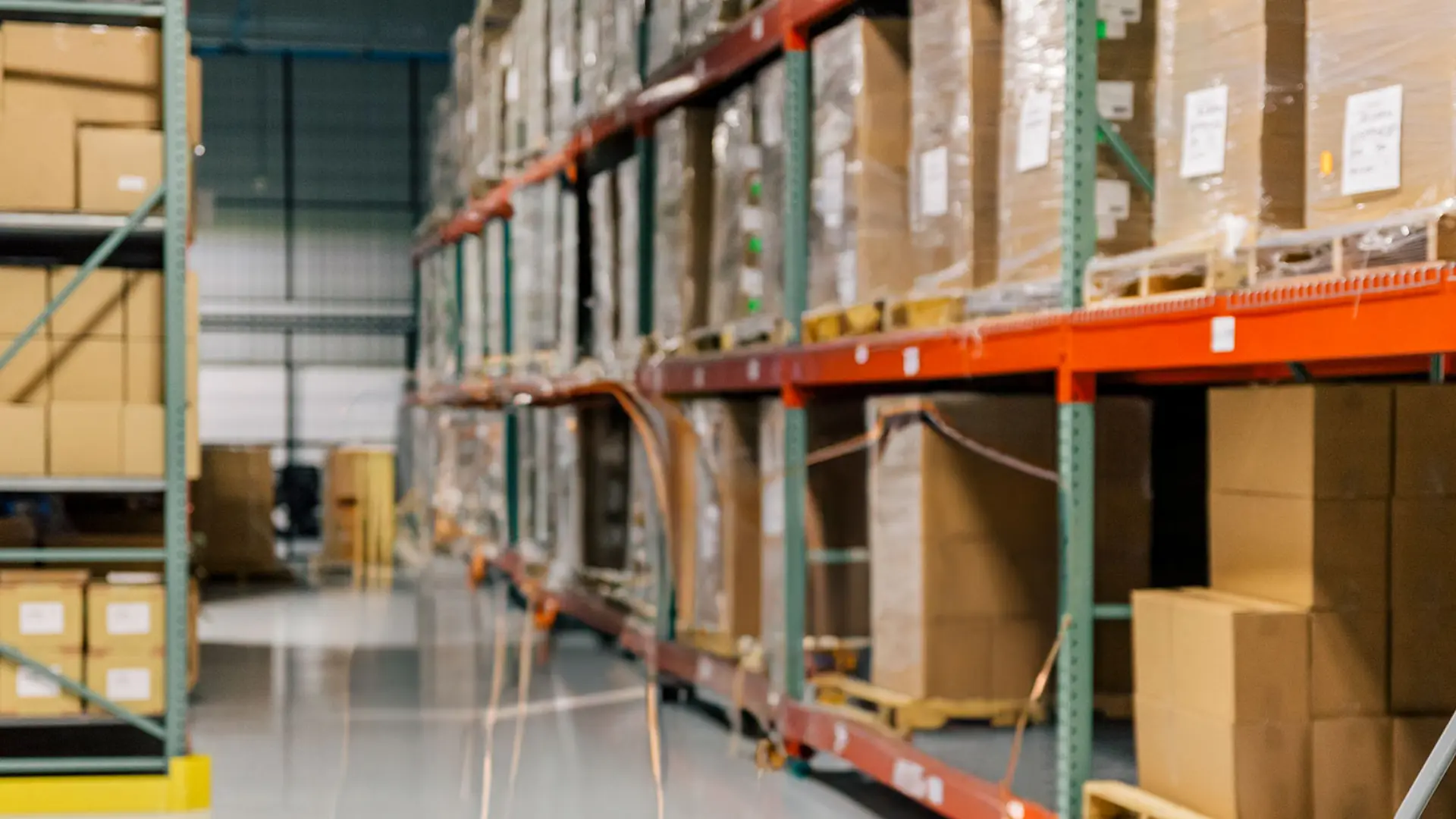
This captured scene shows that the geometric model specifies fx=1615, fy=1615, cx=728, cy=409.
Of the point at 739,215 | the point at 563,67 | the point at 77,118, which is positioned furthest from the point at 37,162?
the point at 563,67

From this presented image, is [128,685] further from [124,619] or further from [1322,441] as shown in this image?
[1322,441]

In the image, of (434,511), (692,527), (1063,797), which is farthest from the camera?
(434,511)

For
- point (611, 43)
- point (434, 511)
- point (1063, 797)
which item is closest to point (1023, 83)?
point (1063, 797)

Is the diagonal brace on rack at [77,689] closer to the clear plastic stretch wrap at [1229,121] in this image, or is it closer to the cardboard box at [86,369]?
the cardboard box at [86,369]

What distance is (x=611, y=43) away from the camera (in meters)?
8.99

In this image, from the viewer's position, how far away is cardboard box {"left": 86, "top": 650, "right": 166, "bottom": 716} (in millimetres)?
6020

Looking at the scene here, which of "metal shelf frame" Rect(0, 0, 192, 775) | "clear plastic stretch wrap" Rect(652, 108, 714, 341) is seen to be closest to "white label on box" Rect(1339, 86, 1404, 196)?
"metal shelf frame" Rect(0, 0, 192, 775)

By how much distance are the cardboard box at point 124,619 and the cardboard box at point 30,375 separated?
766 mm

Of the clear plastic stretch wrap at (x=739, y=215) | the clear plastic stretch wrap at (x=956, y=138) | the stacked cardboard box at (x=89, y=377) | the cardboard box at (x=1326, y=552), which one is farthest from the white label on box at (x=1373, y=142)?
the stacked cardboard box at (x=89, y=377)

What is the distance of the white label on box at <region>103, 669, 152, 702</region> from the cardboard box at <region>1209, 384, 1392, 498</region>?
4.13m

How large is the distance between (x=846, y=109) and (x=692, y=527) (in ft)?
7.83

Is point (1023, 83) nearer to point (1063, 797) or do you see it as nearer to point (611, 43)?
point (1063, 797)

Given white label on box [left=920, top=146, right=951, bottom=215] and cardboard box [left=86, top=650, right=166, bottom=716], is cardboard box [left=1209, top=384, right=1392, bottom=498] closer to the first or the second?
white label on box [left=920, top=146, right=951, bottom=215]

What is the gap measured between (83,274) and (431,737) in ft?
8.42
